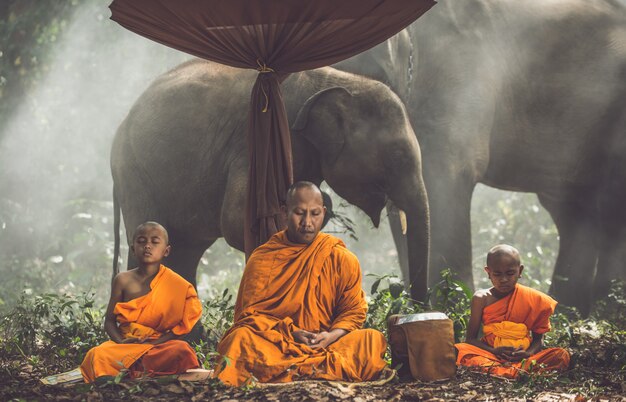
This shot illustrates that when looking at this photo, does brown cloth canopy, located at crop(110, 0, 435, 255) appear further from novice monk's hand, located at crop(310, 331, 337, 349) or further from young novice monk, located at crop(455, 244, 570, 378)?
young novice monk, located at crop(455, 244, 570, 378)

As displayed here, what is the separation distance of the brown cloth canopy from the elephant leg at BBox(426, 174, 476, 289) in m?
2.39

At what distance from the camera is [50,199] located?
1460cm

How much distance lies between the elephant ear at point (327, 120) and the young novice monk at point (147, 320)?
193cm

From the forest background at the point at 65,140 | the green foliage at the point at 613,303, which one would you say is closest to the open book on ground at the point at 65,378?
the green foliage at the point at 613,303

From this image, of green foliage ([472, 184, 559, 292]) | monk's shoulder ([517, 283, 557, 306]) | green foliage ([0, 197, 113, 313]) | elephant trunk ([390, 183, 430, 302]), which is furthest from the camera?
green foliage ([472, 184, 559, 292])

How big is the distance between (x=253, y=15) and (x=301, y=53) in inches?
16.9

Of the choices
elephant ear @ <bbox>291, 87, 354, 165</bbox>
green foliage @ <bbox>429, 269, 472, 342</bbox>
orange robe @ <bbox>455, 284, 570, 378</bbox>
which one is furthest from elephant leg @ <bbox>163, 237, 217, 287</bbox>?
orange robe @ <bbox>455, 284, 570, 378</bbox>

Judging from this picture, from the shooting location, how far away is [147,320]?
5980 mm

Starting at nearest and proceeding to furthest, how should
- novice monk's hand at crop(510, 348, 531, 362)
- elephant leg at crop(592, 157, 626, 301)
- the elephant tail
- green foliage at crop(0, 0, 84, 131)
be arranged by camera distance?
1. novice monk's hand at crop(510, 348, 531, 362)
2. the elephant tail
3. elephant leg at crop(592, 157, 626, 301)
4. green foliage at crop(0, 0, 84, 131)

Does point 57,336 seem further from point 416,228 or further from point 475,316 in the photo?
point 475,316

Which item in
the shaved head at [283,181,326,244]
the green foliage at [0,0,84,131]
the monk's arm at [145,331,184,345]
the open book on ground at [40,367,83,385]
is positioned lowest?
the open book on ground at [40,367,83,385]

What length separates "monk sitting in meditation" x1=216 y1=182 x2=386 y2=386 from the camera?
221 inches

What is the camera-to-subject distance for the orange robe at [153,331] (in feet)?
18.8

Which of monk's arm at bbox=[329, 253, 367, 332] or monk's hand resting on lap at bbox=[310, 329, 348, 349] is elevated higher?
monk's arm at bbox=[329, 253, 367, 332]
